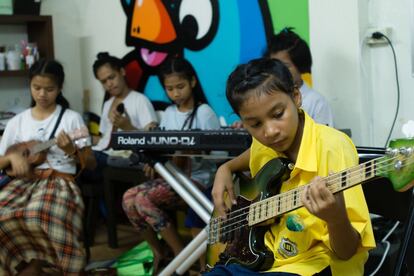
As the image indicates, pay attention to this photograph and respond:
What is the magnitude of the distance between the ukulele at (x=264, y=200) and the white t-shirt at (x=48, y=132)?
1.16 m

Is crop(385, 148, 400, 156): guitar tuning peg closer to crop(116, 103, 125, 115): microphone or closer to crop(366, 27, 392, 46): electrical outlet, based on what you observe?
crop(366, 27, 392, 46): electrical outlet

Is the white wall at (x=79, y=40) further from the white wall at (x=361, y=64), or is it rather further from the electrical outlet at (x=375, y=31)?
the electrical outlet at (x=375, y=31)

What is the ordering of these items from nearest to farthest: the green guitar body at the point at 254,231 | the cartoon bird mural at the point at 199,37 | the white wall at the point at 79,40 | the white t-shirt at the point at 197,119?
the green guitar body at the point at 254,231
the white t-shirt at the point at 197,119
the cartoon bird mural at the point at 199,37
the white wall at the point at 79,40

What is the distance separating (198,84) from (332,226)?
2.05 m

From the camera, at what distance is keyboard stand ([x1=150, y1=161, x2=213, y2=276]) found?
212 cm

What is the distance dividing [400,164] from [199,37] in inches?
86.7

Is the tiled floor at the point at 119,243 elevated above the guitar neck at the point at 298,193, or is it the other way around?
the guitar neck at the point at 298,193

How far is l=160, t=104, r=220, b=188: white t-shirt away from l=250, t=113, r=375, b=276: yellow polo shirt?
1194 millimetres

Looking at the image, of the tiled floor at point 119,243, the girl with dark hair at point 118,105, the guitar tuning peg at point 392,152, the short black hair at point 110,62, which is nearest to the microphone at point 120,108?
the girl with dark hair at point 118,105

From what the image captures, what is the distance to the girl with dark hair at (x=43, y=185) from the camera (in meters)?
2.49

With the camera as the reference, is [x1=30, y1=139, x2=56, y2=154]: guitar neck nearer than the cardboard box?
Yes

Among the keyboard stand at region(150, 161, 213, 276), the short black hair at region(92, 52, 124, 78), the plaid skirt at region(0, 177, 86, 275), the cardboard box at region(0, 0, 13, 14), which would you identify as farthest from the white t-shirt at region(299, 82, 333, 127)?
the cardboard box at region(0, 0, 13, 14)

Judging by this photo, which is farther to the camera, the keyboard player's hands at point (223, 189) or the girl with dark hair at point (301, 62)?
the girl with dark hair at point (301, 62)

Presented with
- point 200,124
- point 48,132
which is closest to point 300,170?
point 200,124
